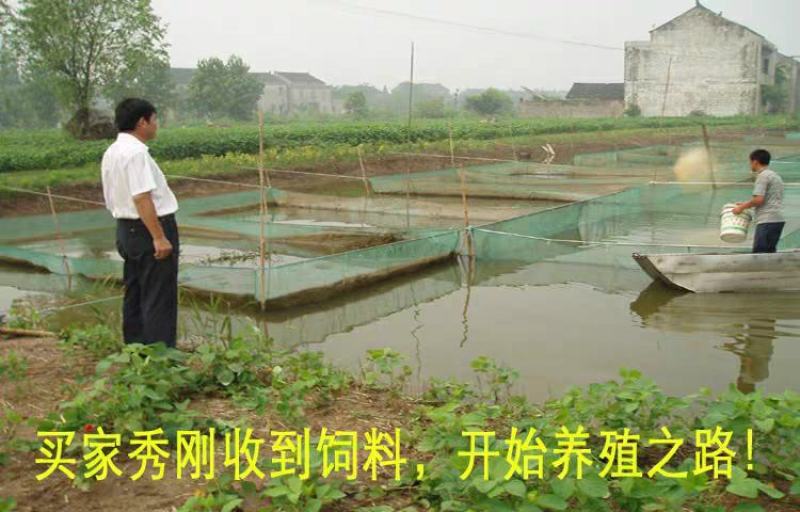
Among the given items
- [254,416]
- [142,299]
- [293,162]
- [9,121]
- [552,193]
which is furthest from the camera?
[9,121]

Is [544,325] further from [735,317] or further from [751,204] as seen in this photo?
[751,204]

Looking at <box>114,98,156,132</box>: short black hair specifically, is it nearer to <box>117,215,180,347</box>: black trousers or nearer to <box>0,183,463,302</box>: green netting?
<box>117,215,180,347</box>: black trousers

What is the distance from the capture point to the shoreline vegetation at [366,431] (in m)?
2.38

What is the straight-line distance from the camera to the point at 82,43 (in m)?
20.8

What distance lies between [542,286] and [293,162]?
11.7 meters

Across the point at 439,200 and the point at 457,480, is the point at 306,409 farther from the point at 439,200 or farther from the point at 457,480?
the point at 439,200

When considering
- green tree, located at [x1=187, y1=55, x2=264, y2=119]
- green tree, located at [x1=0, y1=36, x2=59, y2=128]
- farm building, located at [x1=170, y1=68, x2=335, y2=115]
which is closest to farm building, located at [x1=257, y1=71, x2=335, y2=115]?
farm building, located at [x1=170, y1=68, x2=335, y2=115]

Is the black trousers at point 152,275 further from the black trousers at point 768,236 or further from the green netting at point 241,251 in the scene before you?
the black trousers at point 768,236

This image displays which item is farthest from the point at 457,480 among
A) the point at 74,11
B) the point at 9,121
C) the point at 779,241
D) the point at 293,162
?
the point at 9,121

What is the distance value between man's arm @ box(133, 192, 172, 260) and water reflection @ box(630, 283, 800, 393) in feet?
11.9

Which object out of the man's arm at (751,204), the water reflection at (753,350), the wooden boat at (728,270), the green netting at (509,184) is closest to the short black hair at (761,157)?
the man's arm at (751,204)

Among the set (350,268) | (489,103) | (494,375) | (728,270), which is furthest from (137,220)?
(489,103)

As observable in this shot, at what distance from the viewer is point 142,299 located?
371 centimetres

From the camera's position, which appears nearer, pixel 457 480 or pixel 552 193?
pixel 457 480
